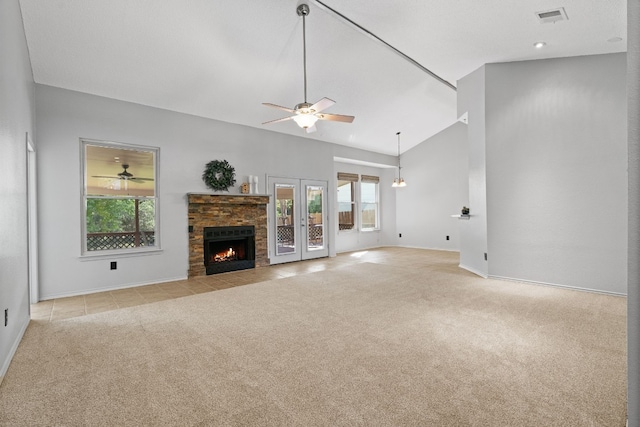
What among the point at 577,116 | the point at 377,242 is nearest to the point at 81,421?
the point at 577,116

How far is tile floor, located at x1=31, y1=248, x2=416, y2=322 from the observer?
4.08 meters

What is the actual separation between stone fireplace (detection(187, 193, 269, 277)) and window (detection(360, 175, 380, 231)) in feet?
13.5

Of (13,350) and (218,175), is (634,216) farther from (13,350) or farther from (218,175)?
(218,175)

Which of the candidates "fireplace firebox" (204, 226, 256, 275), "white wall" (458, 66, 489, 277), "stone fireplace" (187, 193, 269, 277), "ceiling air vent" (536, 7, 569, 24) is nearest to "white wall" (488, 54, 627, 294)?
"white wall" (458, 66, 489, 277)

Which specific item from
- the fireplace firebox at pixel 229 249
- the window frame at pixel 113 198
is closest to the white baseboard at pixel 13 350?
the window frame at pixel 113 198

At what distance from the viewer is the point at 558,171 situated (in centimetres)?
484

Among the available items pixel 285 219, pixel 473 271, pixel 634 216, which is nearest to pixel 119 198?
pixel 285 219

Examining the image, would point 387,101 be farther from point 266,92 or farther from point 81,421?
point 81,421

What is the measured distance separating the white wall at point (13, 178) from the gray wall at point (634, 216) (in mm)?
3727

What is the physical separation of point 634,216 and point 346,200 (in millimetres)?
8802

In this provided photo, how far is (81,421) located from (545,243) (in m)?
5.82

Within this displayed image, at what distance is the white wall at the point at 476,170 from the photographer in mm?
5594

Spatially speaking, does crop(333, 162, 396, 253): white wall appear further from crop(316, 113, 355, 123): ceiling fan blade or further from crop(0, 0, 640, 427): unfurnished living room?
crop(316, 113, 355, 123): ceiling fan blade

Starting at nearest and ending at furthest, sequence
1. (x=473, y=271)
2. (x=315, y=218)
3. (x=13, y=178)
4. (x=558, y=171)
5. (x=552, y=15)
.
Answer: (x=13, y=178) < (x=552, y=15) < (x=558, y=171) < (x=473, y=271) < (x=315, y=218)
